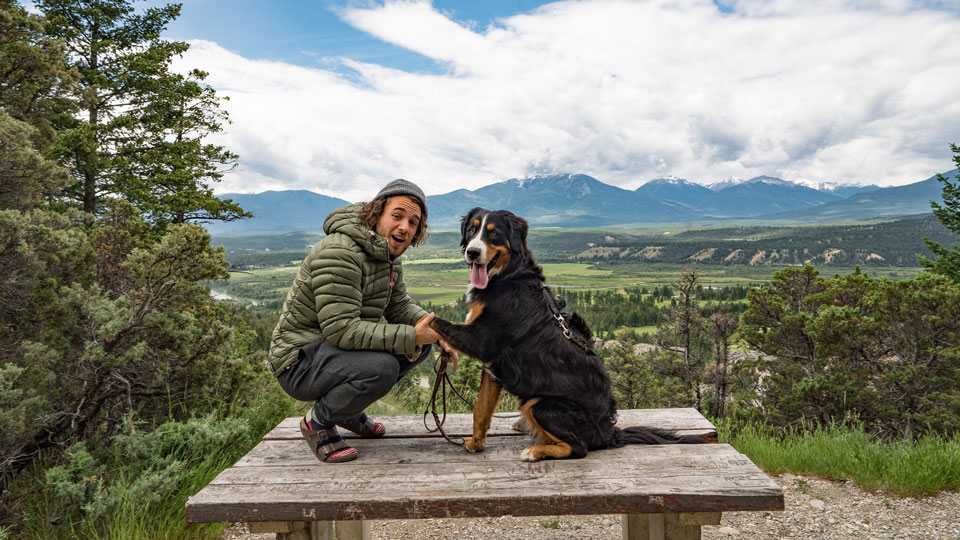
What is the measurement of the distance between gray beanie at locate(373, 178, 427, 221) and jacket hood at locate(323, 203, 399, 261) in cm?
21

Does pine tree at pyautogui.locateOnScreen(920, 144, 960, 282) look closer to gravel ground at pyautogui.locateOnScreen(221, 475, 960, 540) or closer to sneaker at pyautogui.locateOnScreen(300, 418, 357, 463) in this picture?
gravel ground at pyautogui.locateOnScreen(221, 475, 960, 540)

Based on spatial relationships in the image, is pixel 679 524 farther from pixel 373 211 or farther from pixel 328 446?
pixel 373 211

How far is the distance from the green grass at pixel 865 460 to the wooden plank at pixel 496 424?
1.60m

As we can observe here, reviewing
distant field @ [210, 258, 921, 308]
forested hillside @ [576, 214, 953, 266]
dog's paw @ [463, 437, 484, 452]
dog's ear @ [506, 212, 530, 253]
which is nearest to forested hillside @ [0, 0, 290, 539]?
dog's paw @ [463, 437, 484, 452]

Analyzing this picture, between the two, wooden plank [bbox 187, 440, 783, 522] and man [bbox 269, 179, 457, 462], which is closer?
wooden plank [bbox 187, 440, 783, 522]

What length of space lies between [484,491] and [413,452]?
76 cm

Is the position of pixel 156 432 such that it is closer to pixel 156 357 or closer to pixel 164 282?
pixel 156 357

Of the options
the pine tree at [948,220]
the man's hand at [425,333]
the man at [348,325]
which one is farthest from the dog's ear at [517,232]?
the pine tree at [948,220]

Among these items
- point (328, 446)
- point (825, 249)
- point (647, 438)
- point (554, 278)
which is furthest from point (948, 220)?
point (825, 249)

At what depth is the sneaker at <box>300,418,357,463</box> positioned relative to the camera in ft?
9.16

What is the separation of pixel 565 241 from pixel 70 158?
549 feet

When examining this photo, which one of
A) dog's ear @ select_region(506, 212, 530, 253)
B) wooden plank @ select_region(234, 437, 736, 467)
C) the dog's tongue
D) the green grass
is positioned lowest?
the green grass

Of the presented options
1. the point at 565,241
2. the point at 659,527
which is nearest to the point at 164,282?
the point at 659,527

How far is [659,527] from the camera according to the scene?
9.02 feet
